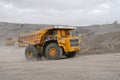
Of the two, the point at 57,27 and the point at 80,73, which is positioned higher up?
the point at 57,27

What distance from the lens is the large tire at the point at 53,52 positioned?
69.0 feet

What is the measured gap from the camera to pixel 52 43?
2164 cm

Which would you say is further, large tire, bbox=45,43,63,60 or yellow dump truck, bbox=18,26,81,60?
yellow dump truck, bbox=18,26,81,60

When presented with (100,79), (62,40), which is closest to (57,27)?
(62,40)

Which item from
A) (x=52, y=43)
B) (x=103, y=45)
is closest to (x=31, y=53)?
(x=52, y=43)

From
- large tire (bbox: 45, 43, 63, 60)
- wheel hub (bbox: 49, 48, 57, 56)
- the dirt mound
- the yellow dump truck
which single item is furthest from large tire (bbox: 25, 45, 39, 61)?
the dirt mound

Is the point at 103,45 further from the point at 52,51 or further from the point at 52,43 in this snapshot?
the point at 52,51

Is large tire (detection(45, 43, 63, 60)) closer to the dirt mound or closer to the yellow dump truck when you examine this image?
the yellow dump truck

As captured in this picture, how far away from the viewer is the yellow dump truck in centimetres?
2114

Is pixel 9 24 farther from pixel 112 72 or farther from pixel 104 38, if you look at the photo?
pixel 112 72

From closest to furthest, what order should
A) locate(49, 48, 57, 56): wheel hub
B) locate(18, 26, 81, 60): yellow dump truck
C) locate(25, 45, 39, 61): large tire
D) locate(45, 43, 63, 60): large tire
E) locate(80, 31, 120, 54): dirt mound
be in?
locate(45, 43, 63, 60): large tire
locate(18, 26, 81, 60): yellow dump truck
locate(49, 48, 57, 56): wheel hub
locate(25, 45, 39, 61): large tire
locate(80, 31, 120, 54): dirt mound

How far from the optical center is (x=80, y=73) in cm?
1314

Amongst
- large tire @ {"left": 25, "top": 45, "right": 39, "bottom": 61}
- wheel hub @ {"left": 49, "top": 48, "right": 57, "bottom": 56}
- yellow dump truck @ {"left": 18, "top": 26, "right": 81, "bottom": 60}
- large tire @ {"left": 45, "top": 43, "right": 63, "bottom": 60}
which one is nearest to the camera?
large tire @ {"left": 45, "top": 43, "right": 63, "bottom": 60}

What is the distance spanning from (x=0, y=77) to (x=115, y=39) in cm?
1862
